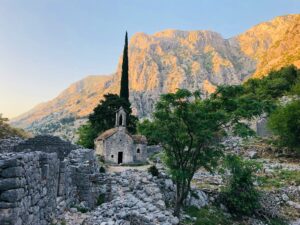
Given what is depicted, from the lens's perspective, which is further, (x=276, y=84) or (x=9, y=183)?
(x=276, y=84)

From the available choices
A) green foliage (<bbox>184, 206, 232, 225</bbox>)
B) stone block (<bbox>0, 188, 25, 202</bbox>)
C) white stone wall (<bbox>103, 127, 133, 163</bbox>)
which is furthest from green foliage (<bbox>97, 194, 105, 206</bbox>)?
white stone wall (<bbox>103, 127, 133, 163</bbox>)

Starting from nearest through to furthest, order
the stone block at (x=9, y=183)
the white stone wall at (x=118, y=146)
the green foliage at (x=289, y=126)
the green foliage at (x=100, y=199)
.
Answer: the stone block at (x=9, y=183)
the green foliage at (x=100, y=199)
the green foliage at (x=289, y=126)
the white stone wall at (x=118, y=146)

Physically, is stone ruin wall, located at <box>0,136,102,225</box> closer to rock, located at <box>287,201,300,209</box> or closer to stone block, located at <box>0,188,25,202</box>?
stone block, located at <box>0,188,25,202</box>

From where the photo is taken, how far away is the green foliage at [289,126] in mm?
32219

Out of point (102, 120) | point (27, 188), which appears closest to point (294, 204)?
point (27, 188)

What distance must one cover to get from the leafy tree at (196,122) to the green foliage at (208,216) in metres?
1.53

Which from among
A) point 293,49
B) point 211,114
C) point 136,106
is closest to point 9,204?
point 211,114

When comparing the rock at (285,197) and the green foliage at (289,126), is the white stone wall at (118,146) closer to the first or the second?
the green foliage at (289,126)

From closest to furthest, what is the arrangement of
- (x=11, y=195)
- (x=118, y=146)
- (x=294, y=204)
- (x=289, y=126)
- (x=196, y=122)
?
(x=11, y=195) → (x=196, y=122) → (x=294, y=204) → (x=289, y=126) → (x=118, y=146)

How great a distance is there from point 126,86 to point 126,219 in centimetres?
4670

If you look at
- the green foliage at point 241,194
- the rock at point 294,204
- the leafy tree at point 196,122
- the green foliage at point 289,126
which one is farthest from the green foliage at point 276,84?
the leafy tree at point 196,122

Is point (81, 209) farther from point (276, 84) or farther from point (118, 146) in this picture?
point (276, 84)

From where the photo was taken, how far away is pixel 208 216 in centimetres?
1786

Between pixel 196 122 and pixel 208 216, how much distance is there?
19.1 feet
